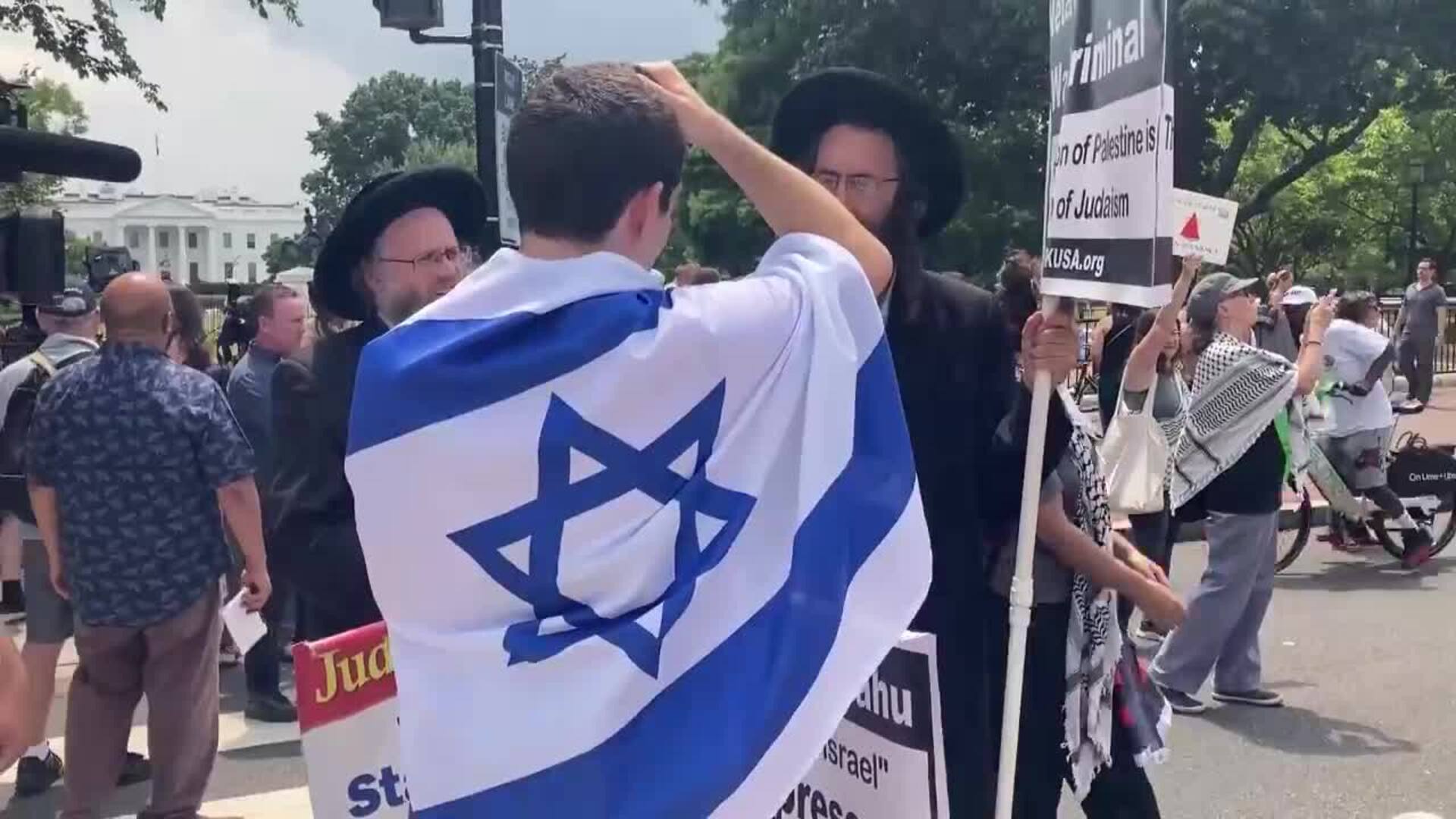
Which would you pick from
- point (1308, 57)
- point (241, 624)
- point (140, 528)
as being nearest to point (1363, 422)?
point (241, 624)

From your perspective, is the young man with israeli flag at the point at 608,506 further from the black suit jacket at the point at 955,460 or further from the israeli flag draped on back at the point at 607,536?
the black suit jacket at the point at 955,460

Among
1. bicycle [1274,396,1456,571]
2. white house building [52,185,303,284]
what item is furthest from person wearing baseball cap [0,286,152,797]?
white house building [52,185,303,284]

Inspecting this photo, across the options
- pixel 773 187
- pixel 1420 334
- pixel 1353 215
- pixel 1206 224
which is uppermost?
pixel 1353 215

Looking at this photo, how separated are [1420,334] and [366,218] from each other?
15956 mm

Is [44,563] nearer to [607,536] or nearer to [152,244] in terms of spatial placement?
[607,536]

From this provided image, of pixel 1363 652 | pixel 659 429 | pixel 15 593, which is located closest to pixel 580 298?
pixel 659 429

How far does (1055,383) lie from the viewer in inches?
111

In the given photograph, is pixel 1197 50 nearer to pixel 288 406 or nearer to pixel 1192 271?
pixel 1192 271

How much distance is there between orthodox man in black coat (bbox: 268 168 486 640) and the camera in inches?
115

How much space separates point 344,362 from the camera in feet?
9.99

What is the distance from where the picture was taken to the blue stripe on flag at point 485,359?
67.4 inches

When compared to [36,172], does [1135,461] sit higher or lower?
lower

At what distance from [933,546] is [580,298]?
3.79 feet

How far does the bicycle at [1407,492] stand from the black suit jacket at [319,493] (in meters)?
7.89
